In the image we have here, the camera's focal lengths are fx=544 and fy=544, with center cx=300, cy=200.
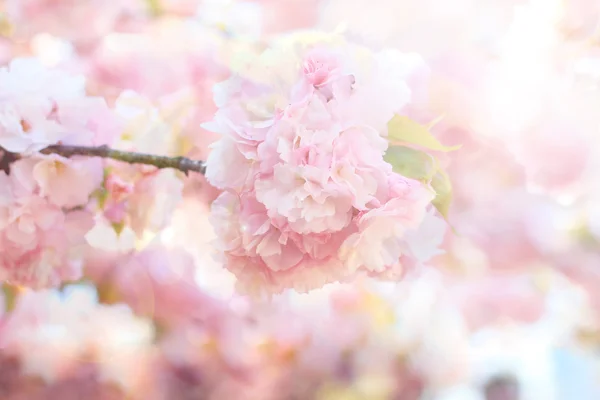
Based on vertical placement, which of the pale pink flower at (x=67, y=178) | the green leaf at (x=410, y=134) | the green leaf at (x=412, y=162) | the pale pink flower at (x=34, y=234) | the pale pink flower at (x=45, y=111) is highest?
the green leaf at (x=410, y=134)

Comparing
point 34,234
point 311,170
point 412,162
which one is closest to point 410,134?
point 412,162

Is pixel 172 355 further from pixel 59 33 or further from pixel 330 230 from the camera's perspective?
pixel 59 33

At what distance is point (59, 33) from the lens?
0.70 m

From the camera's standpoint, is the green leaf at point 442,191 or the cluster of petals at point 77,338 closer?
the green leaf at point 442,191

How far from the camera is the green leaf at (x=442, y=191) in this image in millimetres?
590

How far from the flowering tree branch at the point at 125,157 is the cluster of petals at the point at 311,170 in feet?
0.26

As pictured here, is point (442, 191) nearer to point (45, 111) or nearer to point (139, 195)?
point (139, 195)

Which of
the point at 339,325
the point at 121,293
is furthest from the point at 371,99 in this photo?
the point at 121,293

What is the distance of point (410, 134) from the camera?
1.93 ft

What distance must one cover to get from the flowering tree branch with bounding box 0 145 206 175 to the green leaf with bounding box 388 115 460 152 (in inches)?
8.2

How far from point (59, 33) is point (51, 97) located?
13cm

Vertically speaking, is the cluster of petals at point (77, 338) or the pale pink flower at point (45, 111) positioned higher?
the pale pink flower at point (45, 111)

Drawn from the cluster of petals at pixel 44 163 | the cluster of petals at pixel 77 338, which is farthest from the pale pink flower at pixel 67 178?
the cluster of petals at pixel 77 338

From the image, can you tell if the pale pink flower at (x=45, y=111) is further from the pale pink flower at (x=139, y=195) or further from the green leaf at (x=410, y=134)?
the green leaf at (x=410, y=134)
